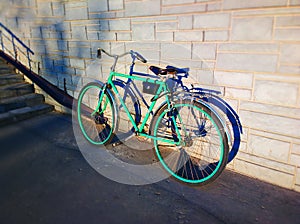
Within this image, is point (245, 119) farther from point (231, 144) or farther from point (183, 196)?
point (183, 196)

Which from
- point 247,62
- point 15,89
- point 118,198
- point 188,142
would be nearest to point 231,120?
point 188,142

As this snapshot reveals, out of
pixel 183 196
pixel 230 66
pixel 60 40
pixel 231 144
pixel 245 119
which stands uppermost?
pixel 60 40

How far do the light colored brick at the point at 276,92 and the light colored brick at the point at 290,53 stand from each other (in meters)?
0.21

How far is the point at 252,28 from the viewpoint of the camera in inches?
88.1

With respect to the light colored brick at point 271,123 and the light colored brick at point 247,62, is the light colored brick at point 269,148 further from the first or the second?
the light colored brick at point 247,62

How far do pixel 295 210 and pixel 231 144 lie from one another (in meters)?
0.84

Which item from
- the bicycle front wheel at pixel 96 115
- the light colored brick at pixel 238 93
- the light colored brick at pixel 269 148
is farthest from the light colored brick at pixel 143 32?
the light colored brick at pixel 269 148

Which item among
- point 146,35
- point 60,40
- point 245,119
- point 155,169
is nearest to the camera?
point 245,119

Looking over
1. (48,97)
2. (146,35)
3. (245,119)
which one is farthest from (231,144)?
(48,97)

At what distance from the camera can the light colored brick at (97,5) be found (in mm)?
3326

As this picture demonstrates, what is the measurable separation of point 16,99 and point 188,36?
137 inches

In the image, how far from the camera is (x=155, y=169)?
281 cm

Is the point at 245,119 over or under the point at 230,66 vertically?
under

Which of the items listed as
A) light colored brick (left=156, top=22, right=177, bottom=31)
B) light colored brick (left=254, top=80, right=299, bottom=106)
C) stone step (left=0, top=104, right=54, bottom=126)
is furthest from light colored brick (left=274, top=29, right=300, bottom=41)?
stone step (left=0, top=104, right=54, bottom=126)
